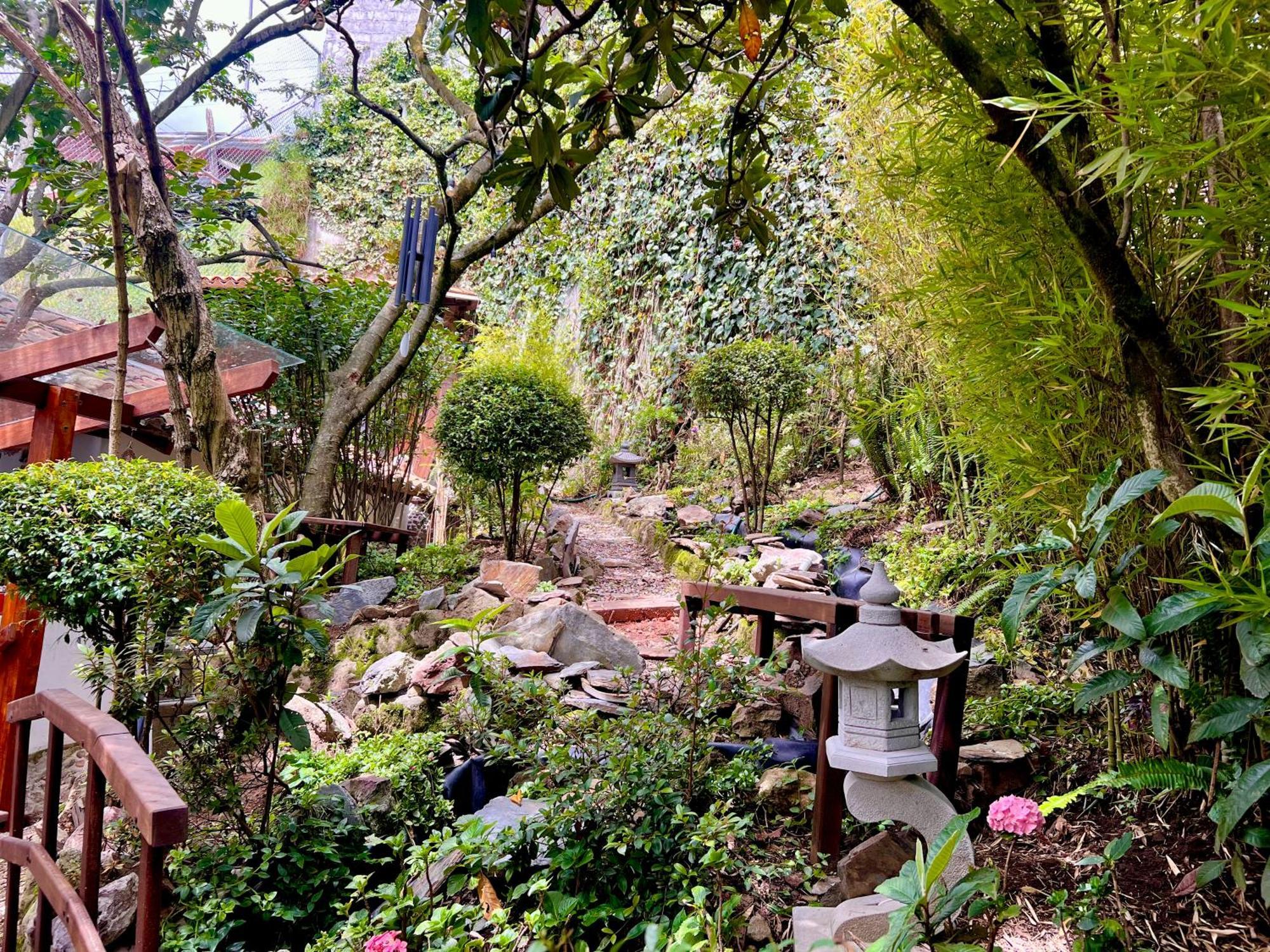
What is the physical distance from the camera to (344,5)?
272 cm

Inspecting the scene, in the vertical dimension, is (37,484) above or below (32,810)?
above

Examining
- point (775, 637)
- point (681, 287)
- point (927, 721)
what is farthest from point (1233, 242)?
point (681, 287)

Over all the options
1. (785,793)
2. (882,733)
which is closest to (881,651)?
(882,733)

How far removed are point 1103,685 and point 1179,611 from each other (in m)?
0.25

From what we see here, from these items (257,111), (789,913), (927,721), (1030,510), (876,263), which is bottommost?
(789,913)

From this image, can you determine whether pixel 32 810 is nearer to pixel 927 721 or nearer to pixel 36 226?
pixel 927 721

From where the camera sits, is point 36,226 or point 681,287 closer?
point 36,226

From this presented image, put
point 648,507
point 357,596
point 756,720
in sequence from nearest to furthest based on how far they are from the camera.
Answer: point 756,720, point 357,596, point 648,507

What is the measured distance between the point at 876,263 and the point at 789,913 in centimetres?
394

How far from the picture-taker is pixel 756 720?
9.02 ft

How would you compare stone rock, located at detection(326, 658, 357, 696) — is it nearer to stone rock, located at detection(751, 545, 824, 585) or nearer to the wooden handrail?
stone rock, located at detection(751, 545, 824, 585)

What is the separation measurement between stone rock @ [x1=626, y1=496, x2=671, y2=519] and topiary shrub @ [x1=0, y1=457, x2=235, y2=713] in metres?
4.64

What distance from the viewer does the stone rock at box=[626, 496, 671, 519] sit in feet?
23.9

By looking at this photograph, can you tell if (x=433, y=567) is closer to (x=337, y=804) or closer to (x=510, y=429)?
(x=510, y=429)
